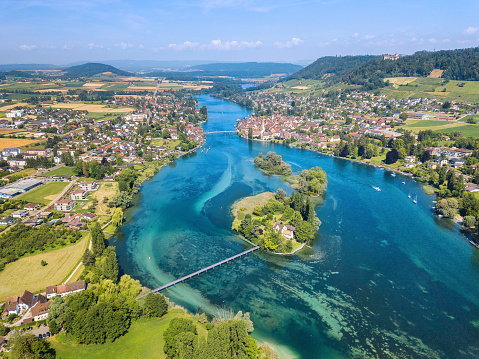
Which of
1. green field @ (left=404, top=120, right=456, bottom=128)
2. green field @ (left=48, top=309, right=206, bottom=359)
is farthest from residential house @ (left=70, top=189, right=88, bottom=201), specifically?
green field @ (left=404, top=120, right=456, bottom=128)

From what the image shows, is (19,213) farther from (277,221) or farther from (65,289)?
(277,221)

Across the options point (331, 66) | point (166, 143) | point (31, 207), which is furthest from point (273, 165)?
point (331, 66)

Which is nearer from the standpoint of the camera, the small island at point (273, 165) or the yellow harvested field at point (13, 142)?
the small island at point (273, 165)

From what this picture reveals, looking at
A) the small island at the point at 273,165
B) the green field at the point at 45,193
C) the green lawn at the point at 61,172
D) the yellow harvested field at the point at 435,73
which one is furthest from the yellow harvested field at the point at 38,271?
the yellow harvested field at the point at 435,73

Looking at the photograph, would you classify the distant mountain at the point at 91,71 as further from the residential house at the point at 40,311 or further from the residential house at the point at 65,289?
the residential house at the point at 40,311

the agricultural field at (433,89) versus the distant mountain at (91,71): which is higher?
the distant mountain at (91,71)

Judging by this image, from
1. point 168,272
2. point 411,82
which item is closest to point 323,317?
point 168,272
